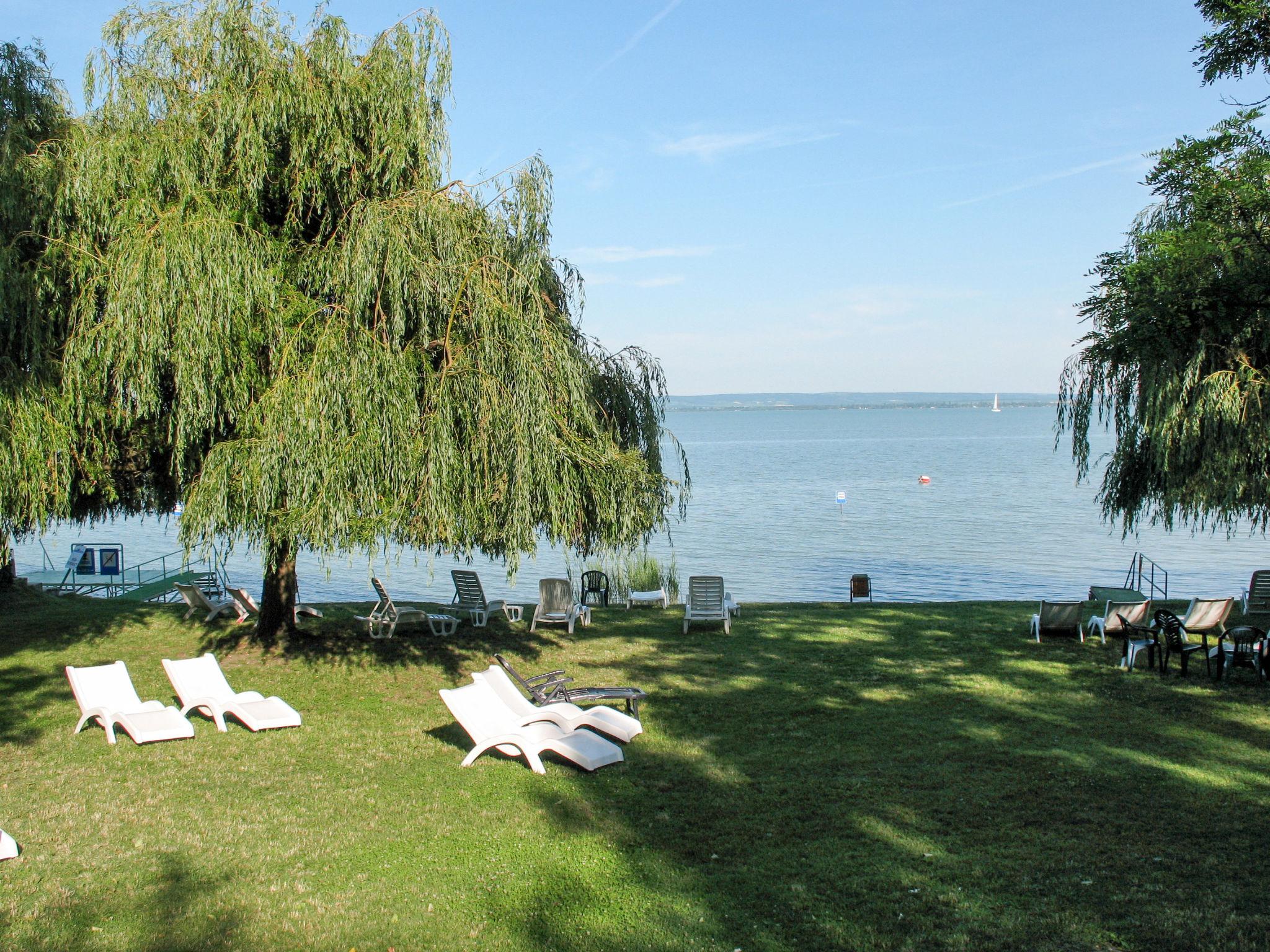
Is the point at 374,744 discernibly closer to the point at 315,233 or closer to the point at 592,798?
the point at 592,798

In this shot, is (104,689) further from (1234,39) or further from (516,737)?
(1234,39)

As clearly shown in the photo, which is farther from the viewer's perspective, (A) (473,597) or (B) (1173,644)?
(A) (473,597)

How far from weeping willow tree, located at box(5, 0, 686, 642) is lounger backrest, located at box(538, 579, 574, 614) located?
176 inches

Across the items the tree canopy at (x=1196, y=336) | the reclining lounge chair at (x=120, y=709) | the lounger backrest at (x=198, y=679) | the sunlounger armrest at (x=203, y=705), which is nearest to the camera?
the tree canopy at (x=1196, y=336)

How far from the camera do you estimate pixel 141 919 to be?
6.02 metres

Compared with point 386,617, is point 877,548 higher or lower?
lower

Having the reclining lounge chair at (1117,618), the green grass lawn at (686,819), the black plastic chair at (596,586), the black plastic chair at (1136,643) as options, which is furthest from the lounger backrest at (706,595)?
the black plastic chair at (1136,643)

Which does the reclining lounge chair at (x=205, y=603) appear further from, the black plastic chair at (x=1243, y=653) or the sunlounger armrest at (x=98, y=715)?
the black plastic chair at (x=1243, y=653)

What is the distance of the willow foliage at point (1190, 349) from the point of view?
8180 millimetres

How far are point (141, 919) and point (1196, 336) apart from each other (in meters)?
12.0

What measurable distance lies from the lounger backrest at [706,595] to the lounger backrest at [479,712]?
6.83 meters

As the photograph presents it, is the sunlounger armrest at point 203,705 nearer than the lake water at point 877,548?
Yes

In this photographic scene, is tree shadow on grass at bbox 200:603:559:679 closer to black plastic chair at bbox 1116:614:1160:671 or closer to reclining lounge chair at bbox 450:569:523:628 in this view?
reclining lounge chair at bbox 450:569:523:628

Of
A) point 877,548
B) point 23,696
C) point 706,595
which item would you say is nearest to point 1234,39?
point 706,595
